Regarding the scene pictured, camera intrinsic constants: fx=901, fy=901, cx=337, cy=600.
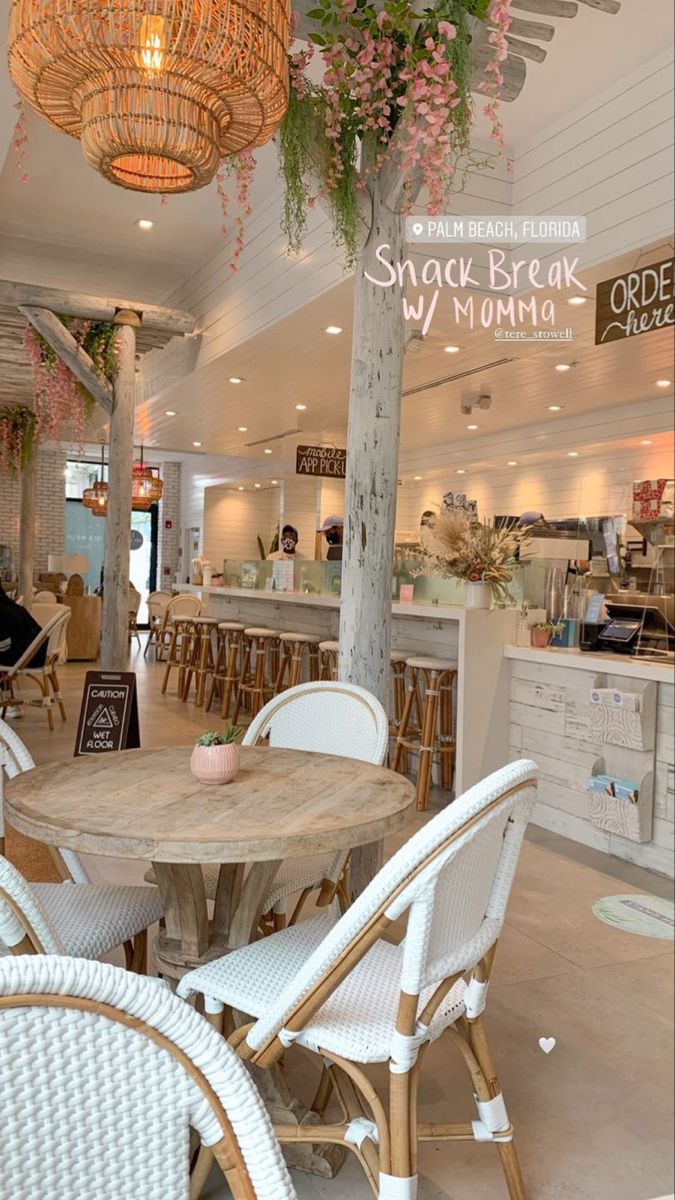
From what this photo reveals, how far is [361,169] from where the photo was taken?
2.74 metres

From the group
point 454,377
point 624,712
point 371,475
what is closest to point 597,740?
point 624,712

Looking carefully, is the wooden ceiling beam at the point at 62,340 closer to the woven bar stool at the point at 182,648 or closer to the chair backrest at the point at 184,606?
the woven bar stool at the point at 182,648

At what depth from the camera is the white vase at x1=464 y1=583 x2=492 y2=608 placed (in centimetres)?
448

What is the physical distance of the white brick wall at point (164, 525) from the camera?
16.3 metres

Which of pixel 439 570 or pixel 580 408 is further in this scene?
pixel 580 408

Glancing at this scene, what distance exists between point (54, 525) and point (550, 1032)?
14242mm

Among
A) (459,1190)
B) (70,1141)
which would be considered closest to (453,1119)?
(459,1190)

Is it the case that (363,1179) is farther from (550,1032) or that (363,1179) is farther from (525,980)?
(525,980)

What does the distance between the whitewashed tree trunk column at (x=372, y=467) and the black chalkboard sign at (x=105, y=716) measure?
6.75 ft

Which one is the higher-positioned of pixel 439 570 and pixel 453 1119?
pixel 439 570

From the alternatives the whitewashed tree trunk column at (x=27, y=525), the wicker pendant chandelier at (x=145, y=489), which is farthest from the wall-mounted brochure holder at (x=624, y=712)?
the whitewashed tree trunk column at (x=27, y=525)

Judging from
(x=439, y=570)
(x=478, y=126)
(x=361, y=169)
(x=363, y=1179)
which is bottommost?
(x=363, y=1179)

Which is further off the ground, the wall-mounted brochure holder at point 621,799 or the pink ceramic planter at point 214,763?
the pink ceramic planter at point 214,763

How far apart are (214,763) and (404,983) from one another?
0.69 m
